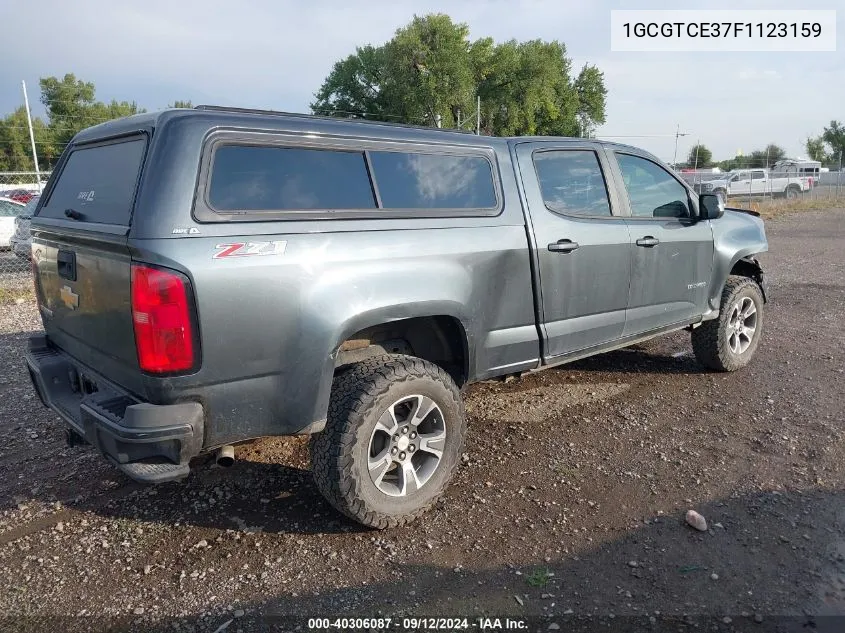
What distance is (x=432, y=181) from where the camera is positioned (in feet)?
11.5

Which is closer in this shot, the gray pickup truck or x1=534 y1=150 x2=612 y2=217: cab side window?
the gray pickup truck

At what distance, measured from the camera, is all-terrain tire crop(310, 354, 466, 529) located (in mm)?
2967

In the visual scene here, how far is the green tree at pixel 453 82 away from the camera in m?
48.0

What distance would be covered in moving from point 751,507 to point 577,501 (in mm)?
882

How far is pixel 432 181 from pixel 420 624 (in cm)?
219

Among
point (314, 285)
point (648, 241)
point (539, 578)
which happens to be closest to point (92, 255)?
point (314, 285)

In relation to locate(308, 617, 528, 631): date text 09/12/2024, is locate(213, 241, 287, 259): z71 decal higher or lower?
higher

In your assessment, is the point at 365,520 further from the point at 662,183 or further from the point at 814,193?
the point at 814,193

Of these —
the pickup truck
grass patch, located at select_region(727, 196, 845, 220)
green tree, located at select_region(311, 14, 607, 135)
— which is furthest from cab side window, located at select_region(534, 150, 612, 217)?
green tree, located at select_region(311, 14, 607, 135)

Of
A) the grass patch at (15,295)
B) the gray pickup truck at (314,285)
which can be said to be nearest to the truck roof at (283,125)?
the gray pickup truck at (314,285)

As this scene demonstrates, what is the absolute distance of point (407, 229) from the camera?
3189mm

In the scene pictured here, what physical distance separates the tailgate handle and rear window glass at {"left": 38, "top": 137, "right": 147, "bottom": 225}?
21 cm

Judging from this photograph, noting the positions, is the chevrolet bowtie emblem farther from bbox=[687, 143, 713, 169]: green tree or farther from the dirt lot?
bbox=[687, 143, 713, 169]: green tree

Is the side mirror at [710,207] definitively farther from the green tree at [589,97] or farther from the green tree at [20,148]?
the green tree at [589,97]
